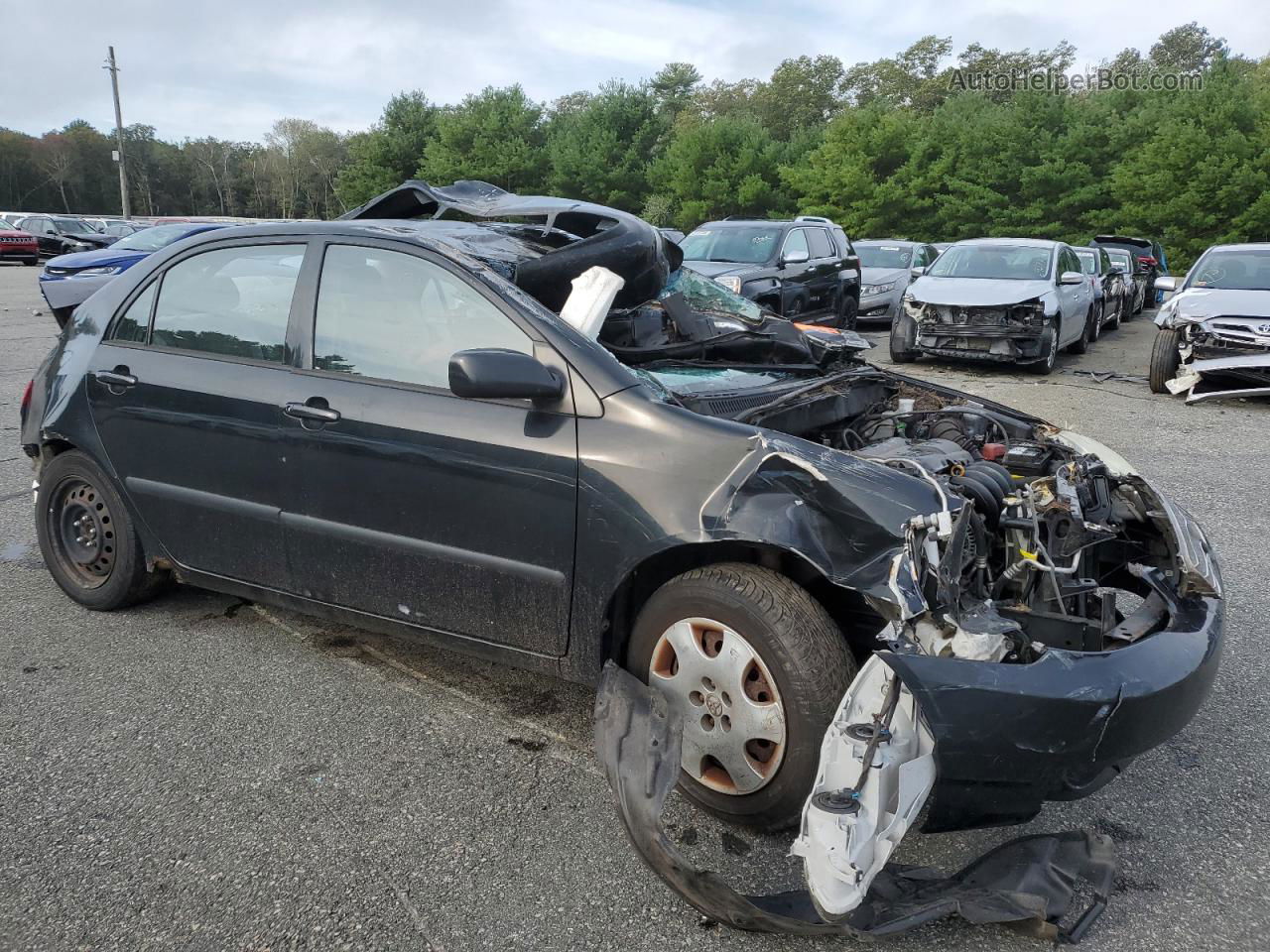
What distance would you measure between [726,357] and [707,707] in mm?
1696

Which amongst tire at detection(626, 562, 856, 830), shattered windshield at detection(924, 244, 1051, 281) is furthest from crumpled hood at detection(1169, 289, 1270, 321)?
tire at detection(626, 562, 856, 830)

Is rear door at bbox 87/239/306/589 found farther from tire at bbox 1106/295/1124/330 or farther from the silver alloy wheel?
Result: tire at bbox 1106/295/1124/330

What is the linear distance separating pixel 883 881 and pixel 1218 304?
9428 mm

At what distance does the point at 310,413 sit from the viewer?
317 centimetres

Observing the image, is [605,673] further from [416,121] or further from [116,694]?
[416,121]

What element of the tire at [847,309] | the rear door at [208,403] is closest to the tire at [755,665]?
the rear door at [208,403]

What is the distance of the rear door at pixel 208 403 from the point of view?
334 cm

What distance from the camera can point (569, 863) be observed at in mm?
2486

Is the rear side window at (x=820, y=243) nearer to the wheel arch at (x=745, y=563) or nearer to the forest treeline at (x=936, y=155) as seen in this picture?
the wheel arch at (x=745, y=563)

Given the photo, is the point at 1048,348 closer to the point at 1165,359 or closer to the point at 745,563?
the point at 1165,359

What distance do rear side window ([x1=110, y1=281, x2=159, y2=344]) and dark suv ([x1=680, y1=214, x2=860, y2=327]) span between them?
25.5 ft

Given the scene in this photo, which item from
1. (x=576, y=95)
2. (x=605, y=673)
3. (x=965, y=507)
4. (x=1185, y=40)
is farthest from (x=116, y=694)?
(x=576, y=95)

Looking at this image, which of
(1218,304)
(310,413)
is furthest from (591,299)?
(1218,304)

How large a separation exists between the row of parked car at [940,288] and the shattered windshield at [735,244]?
0.5 inches
